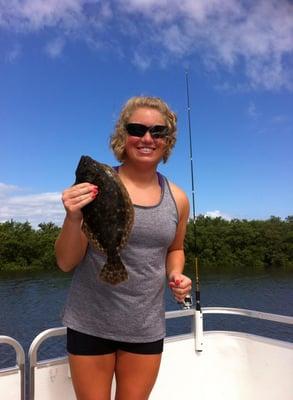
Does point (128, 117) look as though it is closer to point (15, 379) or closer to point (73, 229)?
point (73, 229)

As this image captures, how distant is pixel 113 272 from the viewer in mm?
1960

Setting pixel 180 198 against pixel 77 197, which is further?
pixel 180 198

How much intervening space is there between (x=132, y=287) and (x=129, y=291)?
25 mm

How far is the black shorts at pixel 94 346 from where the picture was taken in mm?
2084

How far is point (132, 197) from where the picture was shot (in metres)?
2.16

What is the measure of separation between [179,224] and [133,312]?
0.56 metres

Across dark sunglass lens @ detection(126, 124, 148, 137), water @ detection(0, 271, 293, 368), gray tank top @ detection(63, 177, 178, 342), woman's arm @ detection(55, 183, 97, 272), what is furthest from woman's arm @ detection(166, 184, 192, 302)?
water @ detection(0, 271, 293, 368)

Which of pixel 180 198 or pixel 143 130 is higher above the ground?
pixel 143 130

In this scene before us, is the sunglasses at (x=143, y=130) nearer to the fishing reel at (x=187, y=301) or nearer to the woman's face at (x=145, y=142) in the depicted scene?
the woman's face at (x=145, y=142)

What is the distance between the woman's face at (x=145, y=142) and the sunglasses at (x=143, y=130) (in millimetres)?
12

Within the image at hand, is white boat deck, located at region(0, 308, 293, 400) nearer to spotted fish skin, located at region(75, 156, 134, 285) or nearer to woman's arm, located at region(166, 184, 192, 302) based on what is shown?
woman's arm, located at region(166, 184, 192, 302)

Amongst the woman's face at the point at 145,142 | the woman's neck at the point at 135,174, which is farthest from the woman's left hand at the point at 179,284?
the woman's face at the point at 145,142

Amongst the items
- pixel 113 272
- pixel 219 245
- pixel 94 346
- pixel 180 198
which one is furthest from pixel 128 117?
pixel 219 245

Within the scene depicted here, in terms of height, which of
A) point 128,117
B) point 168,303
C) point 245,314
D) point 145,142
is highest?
point 128,117
